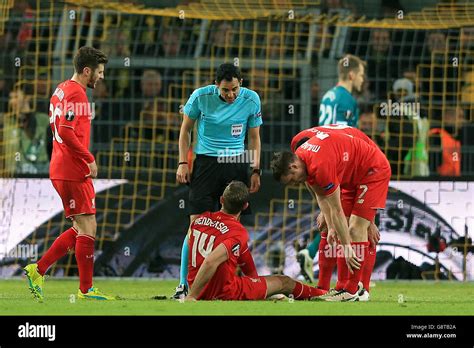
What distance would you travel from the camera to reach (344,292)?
10055 mm

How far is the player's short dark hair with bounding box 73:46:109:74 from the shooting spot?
34.1 ft

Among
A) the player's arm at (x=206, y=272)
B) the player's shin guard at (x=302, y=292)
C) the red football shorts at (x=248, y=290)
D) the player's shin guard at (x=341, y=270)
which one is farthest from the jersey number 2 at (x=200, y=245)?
the player's shin guard at (x=341, y=270)

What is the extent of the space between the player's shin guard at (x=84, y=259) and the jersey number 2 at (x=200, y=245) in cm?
93

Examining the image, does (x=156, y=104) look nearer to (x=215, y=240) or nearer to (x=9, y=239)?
(x=9, y=239)

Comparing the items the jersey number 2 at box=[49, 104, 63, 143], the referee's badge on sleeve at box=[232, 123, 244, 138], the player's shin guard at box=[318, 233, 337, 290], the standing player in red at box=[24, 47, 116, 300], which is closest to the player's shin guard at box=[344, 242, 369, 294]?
the player's shin guard at box=[318, 233, 337, 290]

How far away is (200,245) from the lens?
1004 centimetres

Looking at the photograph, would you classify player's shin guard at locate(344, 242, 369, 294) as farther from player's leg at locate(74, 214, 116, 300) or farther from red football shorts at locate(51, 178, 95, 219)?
red football shorts at locate(51, 178, 95, 219)

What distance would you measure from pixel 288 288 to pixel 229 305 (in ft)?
3.57

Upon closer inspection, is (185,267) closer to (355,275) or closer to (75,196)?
(75,196)

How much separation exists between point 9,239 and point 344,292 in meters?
5.18

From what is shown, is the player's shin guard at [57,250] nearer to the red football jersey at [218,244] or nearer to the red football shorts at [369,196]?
the red football jersey at [218,244]

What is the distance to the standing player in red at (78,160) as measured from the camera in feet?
33.7

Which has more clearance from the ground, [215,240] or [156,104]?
[156,104]
